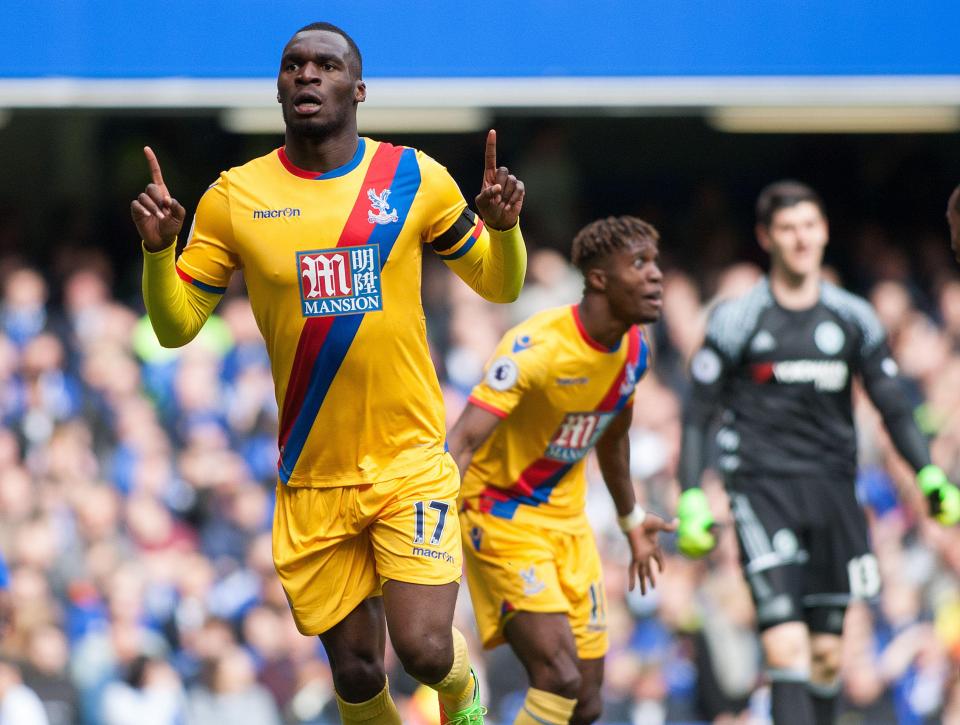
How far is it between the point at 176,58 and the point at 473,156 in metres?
2.32

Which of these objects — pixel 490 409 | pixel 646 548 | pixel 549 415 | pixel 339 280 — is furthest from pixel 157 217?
pixel 646 548

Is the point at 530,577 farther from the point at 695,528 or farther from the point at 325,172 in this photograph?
the point at 325,172

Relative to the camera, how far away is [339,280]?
5.63 metres

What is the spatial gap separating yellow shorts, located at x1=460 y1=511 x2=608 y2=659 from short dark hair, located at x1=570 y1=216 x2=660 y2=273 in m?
1.23

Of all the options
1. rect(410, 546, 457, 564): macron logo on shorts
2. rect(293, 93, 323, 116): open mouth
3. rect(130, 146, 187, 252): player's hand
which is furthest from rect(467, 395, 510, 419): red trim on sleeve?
rect(130, 146, 187, 252): player's hand

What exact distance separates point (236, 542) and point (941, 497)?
188 inches

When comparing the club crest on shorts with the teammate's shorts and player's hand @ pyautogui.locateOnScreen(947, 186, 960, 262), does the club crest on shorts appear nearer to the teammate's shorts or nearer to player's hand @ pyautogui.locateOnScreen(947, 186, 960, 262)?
the teammate's shorts

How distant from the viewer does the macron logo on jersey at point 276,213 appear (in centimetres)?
567

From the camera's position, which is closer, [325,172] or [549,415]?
Answer: [325,172]

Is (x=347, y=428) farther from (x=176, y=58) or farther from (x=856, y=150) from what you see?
(x=856, y=150)

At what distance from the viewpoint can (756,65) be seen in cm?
1106

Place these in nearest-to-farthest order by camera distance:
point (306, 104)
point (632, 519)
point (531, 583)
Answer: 1. point (306, 104)
2. point (531, 583)
3. point (632, 519)

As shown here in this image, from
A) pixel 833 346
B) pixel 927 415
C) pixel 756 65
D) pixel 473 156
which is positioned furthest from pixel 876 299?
pixel 833 346

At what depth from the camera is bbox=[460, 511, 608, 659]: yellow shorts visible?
708 cm
